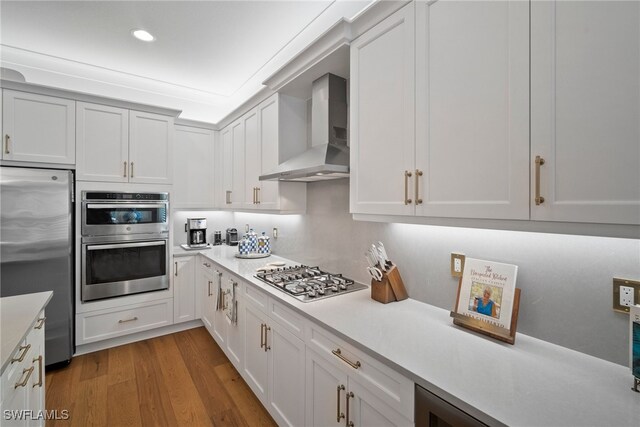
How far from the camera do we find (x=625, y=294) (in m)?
0.99

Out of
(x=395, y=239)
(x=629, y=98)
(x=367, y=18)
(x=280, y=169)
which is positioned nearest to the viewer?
(x=629, y=98)

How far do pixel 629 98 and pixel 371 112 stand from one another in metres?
1.00

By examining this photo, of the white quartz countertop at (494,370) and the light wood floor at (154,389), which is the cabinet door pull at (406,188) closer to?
the white quartz countertop at (494,370)

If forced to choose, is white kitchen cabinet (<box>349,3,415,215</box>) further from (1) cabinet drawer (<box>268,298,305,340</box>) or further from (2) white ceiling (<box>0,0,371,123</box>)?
(2) white ceiling (<box>0,0,371,123</box>)

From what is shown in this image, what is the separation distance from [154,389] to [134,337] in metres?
1.04

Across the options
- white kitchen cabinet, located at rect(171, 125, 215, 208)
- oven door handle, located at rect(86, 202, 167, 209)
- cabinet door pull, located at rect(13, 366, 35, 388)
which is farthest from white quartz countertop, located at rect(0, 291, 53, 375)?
white kitchen cabinet, located at rect(171, 125, 215, 208)

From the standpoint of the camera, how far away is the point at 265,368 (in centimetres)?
195

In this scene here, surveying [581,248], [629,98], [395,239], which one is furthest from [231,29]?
[581,248]

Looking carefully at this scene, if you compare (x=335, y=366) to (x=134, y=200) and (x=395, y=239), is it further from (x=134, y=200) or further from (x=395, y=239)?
(x=134, y=200)

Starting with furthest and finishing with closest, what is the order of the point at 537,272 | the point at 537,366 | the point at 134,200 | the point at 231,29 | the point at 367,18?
the point at 134,200, the point at 231,29, the point at 367,18, the point at 537,272, the point at 537,366

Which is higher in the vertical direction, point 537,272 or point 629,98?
point 629,98

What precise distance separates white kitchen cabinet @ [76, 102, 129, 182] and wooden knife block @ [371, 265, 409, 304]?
2.77 m

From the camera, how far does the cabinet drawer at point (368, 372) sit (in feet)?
3.35

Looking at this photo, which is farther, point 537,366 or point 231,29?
point 231,29
